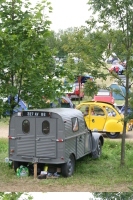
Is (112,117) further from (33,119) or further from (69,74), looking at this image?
(33,119)

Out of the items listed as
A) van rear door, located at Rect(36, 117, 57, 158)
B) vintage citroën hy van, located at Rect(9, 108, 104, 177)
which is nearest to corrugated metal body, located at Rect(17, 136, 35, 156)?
vintage citroën hy van, located at Rect(9, 108, 104, 177)

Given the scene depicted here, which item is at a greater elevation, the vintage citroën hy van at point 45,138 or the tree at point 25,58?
the tree at point 25,58

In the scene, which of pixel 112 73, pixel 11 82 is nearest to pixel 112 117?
pixel 112 73

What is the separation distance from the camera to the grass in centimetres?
1155

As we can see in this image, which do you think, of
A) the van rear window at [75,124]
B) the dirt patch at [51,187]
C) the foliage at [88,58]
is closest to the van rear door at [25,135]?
the dirt patch at [51,187]

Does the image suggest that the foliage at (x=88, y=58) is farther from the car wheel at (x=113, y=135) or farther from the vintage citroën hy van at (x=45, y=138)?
the car wheel at (x=113, y=135)

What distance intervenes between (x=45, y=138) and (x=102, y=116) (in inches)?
304

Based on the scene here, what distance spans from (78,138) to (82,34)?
3.41 metres

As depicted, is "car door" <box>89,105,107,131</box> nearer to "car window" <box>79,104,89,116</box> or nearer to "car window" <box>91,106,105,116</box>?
"car window" <box>91,106,105,116</box>

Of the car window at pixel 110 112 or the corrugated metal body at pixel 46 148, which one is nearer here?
the corrugated metal body at pixel 46 148

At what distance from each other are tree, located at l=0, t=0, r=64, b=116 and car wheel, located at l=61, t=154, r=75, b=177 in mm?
2156

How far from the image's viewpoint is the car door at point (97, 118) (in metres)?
19.2

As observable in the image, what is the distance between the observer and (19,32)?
42.3ft

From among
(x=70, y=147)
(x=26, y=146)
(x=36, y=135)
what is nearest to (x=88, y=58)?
(x=70, y=147)
